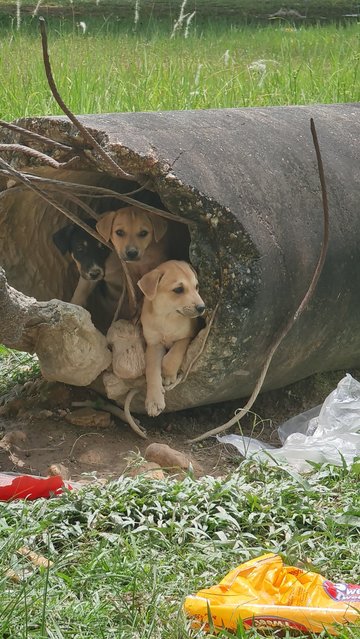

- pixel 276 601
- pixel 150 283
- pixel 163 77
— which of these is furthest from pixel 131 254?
pixel 163 77

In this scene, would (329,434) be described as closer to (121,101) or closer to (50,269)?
(50,269)

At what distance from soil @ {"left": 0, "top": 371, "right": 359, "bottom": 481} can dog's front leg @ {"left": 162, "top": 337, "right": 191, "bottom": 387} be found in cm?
29

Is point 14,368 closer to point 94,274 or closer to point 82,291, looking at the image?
point 82,291

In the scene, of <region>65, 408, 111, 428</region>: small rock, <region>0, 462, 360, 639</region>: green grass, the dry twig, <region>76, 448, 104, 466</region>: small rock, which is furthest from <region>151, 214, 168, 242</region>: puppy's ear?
<region>0, 462, 360, 639</region>: green grass

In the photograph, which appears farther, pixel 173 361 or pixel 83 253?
pixel 83 253

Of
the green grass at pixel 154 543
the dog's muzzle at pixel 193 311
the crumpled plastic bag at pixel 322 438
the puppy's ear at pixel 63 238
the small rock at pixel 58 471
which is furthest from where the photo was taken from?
the puppy's ear at pixel 63 238

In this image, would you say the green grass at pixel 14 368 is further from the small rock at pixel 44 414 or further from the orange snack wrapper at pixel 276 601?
the orange snack wrapper at pixel 276 601

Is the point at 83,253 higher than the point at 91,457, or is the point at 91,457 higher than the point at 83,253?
the point at 83,253

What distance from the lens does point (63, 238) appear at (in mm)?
4969

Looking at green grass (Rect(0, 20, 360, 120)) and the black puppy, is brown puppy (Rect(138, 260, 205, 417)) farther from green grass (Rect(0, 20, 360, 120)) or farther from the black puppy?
green grass (Rect(0, 20, 360, 120))

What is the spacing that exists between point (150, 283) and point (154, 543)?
1500 mm

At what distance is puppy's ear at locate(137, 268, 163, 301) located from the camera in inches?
180

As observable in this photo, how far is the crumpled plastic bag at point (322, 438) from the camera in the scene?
14.0 feet

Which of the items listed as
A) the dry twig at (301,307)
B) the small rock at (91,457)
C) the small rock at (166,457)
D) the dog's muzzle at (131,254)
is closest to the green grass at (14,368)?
the small rock at (91,457)
